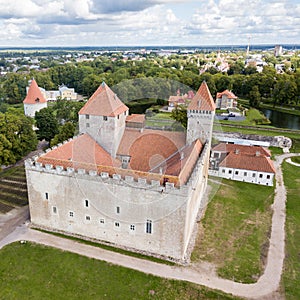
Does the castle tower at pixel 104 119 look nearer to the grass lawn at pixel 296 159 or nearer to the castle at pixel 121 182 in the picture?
the castle at pixel 121 182

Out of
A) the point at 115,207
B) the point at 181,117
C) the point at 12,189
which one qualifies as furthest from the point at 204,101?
the point at 12,189

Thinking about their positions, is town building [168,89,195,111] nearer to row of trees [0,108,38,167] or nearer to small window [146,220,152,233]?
row of trees [0,108,38,167]

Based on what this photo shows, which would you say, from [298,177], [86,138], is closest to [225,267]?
[86,138]

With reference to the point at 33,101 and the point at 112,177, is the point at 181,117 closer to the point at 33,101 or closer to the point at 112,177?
the point at 112,177

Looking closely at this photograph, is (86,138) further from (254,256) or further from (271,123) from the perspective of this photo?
(271,123)

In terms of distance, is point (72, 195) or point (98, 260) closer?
point (98, 260)

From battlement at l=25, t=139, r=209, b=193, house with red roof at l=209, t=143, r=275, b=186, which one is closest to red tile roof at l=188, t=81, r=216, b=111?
battlement at l=25, t=139, r=209, b=193
